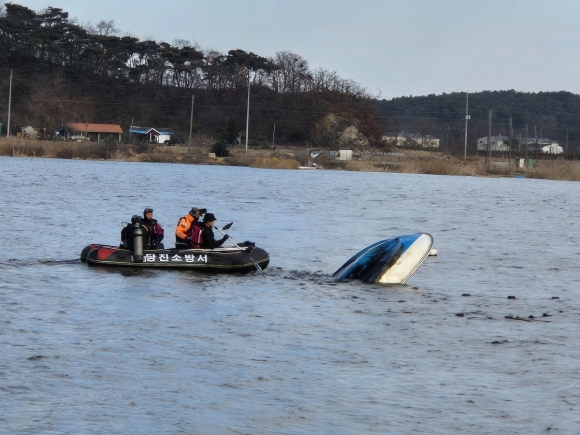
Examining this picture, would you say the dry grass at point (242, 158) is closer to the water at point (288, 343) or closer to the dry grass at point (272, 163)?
the dry grass at point (272, 163)

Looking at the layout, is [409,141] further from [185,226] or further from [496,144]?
[185,226]

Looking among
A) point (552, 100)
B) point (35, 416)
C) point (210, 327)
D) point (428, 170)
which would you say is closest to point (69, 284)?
point (210, 327)

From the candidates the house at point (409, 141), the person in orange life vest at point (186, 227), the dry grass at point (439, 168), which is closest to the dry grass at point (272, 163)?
the dry grass at point (439, 168)

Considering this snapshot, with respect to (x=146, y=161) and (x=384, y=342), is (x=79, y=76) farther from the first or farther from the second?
(x=384, y=342)

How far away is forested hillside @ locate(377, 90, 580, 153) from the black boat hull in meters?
120

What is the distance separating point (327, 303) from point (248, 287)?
1.91 m

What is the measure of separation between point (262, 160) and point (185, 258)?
56202mm

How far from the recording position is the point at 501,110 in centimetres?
16000

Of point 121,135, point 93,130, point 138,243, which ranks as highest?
point 93,130

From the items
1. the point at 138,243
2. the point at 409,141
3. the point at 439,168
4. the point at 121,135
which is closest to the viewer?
the point at 138,243

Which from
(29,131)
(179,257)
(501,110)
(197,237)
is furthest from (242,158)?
(501,110)

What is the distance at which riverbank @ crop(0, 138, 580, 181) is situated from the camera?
68375mm

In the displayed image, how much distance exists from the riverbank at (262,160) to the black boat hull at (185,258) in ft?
176

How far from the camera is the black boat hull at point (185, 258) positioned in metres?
16.4
